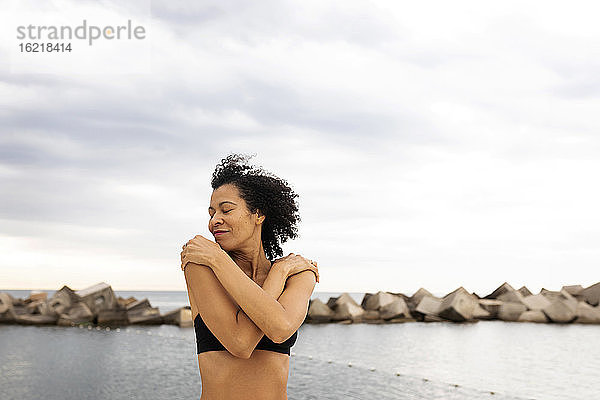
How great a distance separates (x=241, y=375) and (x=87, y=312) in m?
18.3

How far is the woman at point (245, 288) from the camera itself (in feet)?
6.49

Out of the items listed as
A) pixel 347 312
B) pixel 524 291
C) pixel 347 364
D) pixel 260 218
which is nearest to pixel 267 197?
pixel 260 218

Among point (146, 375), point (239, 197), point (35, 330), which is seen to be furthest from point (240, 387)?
point (35, 330)

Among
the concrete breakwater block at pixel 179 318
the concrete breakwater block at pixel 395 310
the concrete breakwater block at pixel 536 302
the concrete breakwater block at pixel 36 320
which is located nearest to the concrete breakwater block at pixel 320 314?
the concrete breakwater block at pixel 395 310

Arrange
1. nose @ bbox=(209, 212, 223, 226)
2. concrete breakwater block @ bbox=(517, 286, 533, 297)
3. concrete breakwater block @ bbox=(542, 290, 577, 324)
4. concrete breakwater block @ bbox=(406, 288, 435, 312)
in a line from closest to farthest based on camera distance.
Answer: nose @ bbox=(209, 212, 223, 226), concrete breakwater block @ bbox=(542, 290, 577, 324), concrete breakwater block @ bbox=(406, 288, 435, 312), concrete breakwater block @ bbox=(517, 286, 533, 297)

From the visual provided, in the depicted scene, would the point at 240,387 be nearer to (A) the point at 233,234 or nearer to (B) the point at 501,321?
(A) the point at 233,234

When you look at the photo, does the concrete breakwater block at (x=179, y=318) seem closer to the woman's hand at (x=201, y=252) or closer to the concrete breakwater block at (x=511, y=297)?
the concrete breakwater block at (x=511, y=297)

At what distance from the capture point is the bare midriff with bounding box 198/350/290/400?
211 centimetres

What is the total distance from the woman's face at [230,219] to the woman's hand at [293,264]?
0.13 meters

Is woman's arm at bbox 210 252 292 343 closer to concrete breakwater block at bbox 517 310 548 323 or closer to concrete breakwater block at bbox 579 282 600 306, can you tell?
concrete breakwater block at bbox 517 310 548 323

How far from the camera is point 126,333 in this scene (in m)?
16.4

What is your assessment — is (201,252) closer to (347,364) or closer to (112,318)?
(347,364)

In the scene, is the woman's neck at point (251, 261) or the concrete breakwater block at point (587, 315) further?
the concrete breakwater block at point (587, 315)

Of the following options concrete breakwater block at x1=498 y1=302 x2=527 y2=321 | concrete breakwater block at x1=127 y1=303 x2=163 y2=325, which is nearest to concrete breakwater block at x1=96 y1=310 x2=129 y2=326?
concrete breakwater block at x1=127 y1=303 x2=163 y2=325
